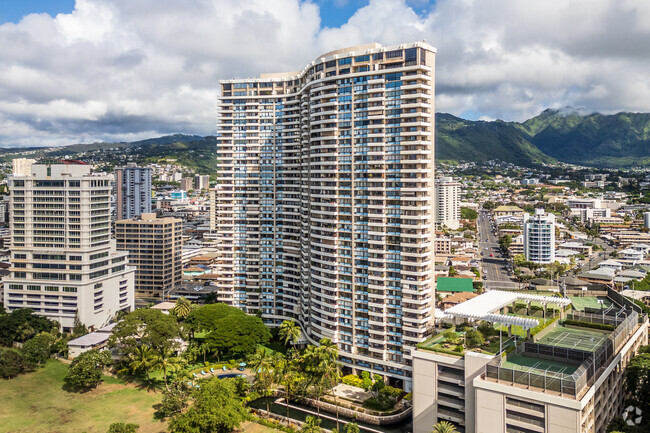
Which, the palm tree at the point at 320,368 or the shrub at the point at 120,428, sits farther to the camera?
the palm tree at the point at 320,368

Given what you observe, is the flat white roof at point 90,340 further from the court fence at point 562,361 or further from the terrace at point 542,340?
the court fence at point 562,361

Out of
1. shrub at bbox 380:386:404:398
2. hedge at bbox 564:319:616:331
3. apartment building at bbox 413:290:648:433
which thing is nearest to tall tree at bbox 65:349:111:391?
shrub at bbox 380:386:404:398

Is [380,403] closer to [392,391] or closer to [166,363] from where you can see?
[392,391]

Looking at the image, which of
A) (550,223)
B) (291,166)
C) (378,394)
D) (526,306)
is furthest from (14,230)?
(550,223)

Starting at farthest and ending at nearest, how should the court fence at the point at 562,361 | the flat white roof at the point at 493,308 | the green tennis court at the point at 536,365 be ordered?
the flat white roof at the point at 493,308, the green tennis court at the point at 536,365, the court fence at the point at 562,361

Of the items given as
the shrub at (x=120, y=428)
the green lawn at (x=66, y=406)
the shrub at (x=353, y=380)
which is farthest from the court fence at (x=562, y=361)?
the green lawn at (x=66, y=406)

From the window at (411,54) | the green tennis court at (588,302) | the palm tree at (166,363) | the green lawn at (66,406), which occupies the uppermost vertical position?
the window at (411,54)
